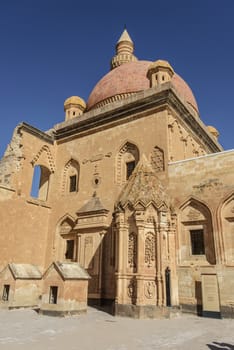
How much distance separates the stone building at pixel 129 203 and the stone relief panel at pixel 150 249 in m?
0.03

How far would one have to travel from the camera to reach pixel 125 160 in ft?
46.4

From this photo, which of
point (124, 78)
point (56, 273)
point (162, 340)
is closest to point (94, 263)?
point (56, 273)

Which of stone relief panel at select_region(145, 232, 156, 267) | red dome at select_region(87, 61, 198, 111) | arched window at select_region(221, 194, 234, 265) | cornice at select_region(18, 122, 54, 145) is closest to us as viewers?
stone relief panel at select_region(145, 232, 156, 267)

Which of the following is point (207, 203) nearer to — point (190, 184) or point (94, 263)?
point (190, 184)

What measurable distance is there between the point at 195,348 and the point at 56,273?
5344 millimetres

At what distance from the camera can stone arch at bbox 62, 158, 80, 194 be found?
15.8 m

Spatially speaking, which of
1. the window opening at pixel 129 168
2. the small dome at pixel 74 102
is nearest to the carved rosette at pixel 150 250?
the window opening at pixel 129 168

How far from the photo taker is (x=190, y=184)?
38.0 feet

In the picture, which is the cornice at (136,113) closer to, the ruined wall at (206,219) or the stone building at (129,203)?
the stone building at (129,203)

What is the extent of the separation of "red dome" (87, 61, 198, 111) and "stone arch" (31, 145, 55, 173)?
4.46 meters

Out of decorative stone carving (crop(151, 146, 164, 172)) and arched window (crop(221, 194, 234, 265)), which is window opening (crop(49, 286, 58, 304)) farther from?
decorative stone carving (crop(151, 146, 164, 172))

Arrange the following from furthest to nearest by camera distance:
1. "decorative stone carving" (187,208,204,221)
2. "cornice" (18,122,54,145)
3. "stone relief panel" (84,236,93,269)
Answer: "cornice" (18,122,54,145) → "stone relief panel" (84,236,93,269) → "decorative stone carving" (187,208,204,221)

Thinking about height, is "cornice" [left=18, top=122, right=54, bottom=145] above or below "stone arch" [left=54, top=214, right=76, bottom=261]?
above

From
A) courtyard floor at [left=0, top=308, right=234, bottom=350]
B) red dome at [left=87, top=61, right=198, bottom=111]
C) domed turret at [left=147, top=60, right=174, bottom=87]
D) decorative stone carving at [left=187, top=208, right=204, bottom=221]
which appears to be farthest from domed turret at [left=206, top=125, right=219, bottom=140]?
courtyard floor at [left=0, top=308, right=234, bottom=350]
